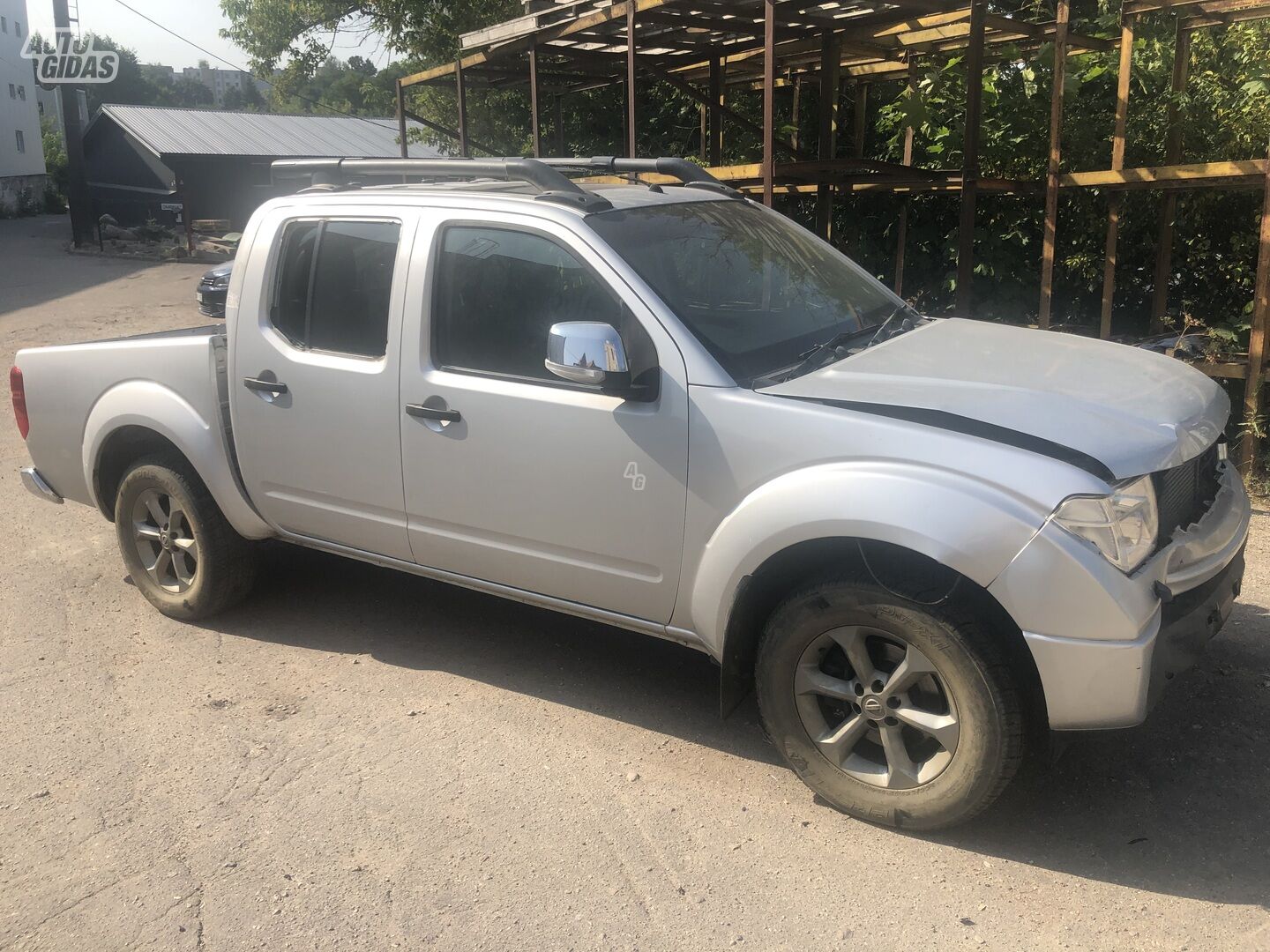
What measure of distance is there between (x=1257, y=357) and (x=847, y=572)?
4430 mm

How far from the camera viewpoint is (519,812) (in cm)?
354

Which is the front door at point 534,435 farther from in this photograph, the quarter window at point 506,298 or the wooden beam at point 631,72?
the wooden beam at point 631,72

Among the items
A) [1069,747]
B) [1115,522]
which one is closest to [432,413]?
[1115,522]

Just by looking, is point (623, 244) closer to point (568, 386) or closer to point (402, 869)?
point (568, 386)

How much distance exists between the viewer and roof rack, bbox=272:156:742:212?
4.01 metres

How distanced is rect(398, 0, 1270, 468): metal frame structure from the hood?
316cm

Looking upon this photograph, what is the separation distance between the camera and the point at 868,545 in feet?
10.5

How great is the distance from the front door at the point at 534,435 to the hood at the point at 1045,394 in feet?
1.60

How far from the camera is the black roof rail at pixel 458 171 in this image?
3.94 metres

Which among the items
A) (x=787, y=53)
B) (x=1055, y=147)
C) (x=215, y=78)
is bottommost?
(x=1055, y=147)

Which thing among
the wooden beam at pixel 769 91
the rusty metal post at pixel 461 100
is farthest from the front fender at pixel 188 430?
the rusty metal post at pixel 461 100

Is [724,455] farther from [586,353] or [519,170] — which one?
[519,170]

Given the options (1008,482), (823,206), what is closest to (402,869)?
(1008,482)

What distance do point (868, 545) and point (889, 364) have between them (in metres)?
0.71
